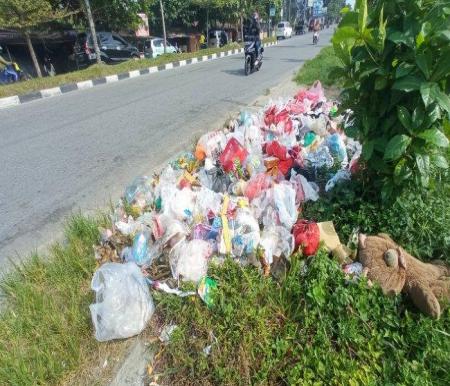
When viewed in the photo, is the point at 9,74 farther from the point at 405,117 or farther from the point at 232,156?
the point at 405,117

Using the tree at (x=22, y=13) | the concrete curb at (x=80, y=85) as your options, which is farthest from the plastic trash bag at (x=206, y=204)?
the tree at (x=22, y=13)

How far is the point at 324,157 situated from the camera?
2.81 meters

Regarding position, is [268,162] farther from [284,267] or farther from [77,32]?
[77,32]

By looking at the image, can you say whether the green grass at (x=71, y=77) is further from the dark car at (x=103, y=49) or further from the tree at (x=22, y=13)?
the dark car at (x=103, y=49)

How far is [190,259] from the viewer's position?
1879mm

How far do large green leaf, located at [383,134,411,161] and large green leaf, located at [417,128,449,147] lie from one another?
0.23 feet

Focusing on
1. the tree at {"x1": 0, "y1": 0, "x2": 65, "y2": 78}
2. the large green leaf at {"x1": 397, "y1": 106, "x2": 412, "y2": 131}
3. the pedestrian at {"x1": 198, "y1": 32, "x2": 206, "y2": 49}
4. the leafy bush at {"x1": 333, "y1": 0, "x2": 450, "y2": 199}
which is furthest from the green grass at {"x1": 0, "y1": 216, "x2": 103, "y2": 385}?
the pedestrian at {"x1": 198, "y1": 32, "x2": 206, "y2": 49}

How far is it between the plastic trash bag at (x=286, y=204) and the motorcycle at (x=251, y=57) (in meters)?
7.68

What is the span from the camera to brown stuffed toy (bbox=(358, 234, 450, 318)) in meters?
1.57

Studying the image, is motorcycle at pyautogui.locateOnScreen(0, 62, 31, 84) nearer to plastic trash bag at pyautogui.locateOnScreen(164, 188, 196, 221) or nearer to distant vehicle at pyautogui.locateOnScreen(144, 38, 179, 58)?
distant vehicle at pyautogui.locateOnScreen(144, 38, 179, 58)

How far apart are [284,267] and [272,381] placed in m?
0.61

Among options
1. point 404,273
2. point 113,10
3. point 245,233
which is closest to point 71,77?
point 113,10

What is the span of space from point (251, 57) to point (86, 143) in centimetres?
633

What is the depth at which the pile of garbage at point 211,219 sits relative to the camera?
1.73 meters
